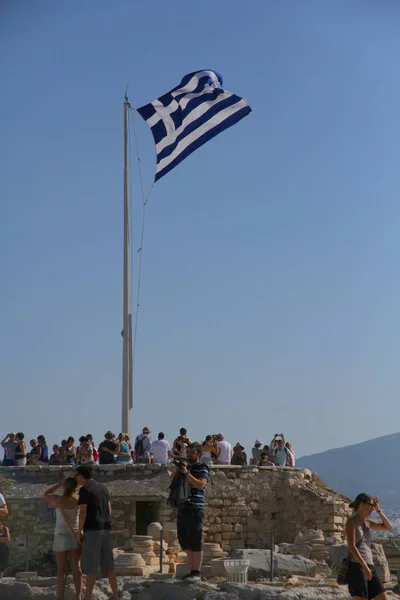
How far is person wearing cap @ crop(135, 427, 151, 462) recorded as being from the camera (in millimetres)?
24234

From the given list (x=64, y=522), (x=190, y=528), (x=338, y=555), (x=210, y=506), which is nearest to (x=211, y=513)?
(x=210, y=506)

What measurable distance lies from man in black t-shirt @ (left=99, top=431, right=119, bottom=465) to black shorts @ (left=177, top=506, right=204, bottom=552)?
9.03 m

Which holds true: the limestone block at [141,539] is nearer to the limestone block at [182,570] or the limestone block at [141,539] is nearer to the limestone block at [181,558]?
the limestone block at [181,558]

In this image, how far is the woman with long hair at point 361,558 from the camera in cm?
1212

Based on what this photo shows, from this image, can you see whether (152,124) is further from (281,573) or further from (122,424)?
(281,573)

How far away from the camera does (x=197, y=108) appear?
25.8m

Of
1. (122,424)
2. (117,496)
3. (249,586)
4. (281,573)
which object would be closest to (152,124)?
(122,424)

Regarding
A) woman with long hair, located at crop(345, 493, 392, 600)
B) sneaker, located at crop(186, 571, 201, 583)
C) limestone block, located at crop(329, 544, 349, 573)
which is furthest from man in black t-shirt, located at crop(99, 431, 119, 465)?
woman with long hair, located at crop(345, 493, 392, 600)

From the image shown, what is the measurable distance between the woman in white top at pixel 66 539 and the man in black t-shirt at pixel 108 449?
31.1 ft

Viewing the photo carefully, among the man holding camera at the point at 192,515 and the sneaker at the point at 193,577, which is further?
the man holding camera at the point at 192,515

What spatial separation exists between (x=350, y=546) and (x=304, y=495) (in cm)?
1184

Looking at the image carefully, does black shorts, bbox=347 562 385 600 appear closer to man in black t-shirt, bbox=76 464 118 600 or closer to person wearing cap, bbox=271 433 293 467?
man in black t-shirt, bbox=76 464 118 600

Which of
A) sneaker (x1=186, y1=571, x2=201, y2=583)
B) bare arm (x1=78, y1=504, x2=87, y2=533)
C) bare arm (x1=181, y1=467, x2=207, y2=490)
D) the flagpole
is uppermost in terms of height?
the flagpole

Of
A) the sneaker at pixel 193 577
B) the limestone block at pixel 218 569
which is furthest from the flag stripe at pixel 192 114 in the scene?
the sneaker at pixel 193 577
